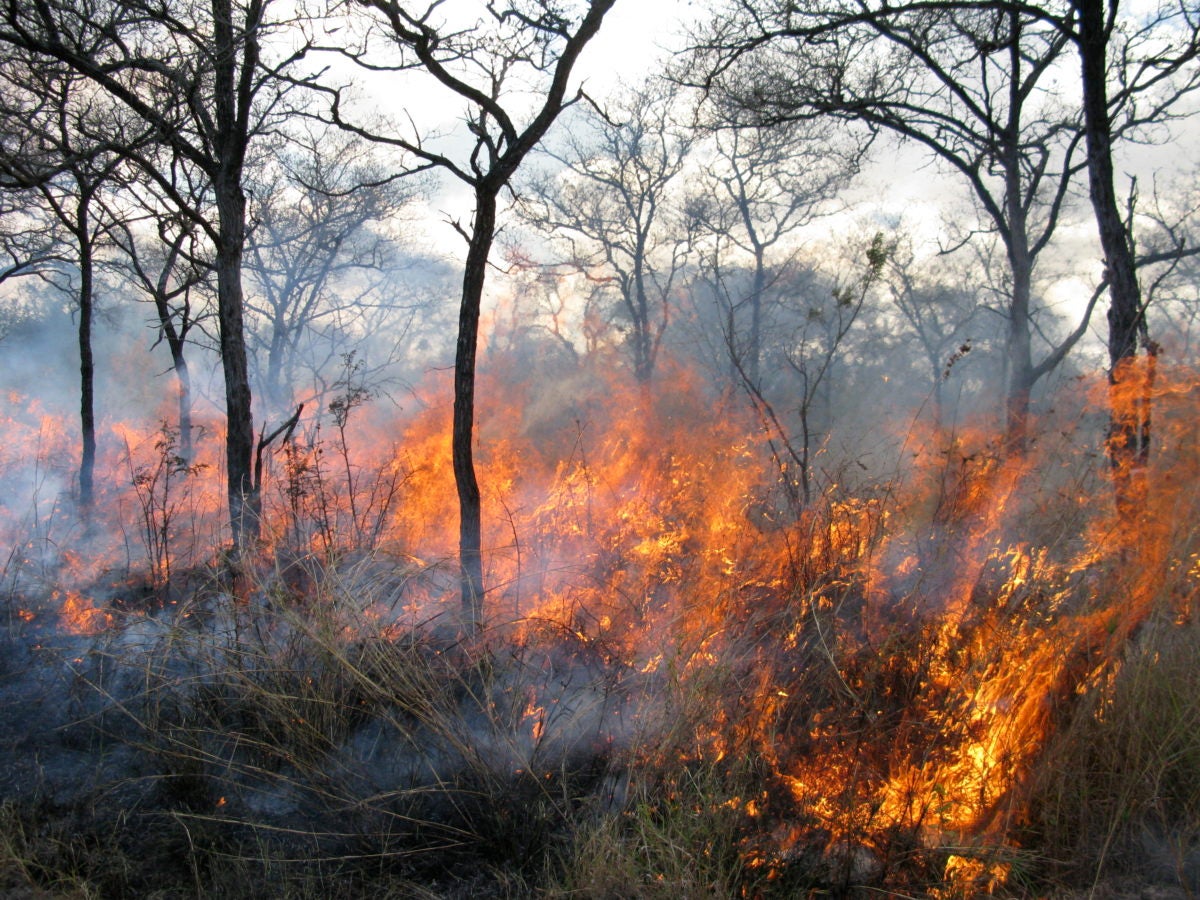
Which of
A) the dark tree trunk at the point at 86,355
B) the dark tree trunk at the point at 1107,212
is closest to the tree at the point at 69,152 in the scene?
Result: the dark tree trunk at the point at 86,355

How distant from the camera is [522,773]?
338 cm

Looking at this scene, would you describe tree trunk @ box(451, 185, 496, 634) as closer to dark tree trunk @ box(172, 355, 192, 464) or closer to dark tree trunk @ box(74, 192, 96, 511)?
dark tree trunk @ box(74, 192, 96, 511)

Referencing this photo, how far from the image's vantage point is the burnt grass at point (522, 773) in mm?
2938

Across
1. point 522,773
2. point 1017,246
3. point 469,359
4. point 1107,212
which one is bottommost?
point 522,773

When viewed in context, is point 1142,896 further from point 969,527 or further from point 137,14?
point 137,14

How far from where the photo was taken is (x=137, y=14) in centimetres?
559

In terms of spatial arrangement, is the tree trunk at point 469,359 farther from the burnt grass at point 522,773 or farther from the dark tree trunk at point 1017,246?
the dark tree trunk at point 1017,246

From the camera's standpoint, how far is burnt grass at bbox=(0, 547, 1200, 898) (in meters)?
2.94

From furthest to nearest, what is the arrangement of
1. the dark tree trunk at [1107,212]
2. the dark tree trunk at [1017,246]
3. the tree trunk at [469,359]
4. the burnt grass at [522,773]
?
the dark tree trunk at [1017,246] → the tree trunk at [469,359] → the dark tree trunk at [1107,212] → the burnt grass at [522,773]

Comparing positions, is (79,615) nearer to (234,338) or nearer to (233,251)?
(234,338)

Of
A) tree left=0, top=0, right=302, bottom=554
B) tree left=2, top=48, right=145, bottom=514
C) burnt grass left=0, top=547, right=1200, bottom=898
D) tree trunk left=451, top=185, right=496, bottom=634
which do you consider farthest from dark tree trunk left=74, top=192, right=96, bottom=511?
burnt grass left=0, top=547, right=1200, bottom=898

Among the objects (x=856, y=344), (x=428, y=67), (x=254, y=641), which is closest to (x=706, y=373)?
(x=856, y=344)

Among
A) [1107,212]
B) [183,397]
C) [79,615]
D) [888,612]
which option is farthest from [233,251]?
[183,397]

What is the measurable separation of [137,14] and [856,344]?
3240 cm
